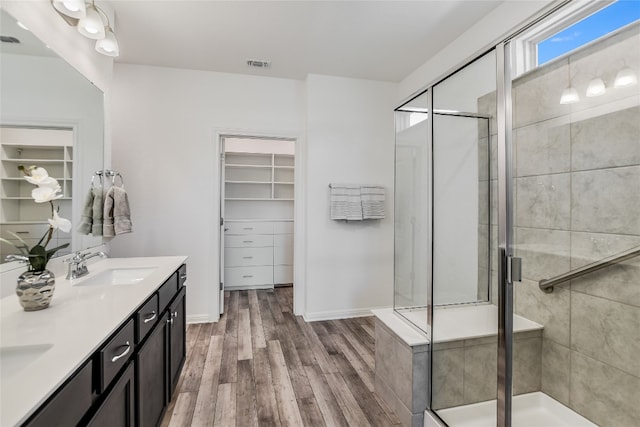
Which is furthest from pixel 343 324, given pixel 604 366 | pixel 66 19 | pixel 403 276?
pixel 66 19

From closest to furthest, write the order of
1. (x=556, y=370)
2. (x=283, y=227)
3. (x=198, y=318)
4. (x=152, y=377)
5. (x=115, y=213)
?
(x=152, y=377) → (x=556, y=370) → (x=115, y=213) → (x=198, y=318) → (x=283, y=227)

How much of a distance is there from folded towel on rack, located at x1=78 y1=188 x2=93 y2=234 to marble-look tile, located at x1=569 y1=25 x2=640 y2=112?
2.93 m

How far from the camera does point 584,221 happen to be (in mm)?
1707

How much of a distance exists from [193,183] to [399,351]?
2.61 m

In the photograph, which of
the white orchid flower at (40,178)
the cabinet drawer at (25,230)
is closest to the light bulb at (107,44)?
the white orchid flower at (40,178)

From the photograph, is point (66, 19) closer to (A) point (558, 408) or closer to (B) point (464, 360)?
(B) point (464, 360)

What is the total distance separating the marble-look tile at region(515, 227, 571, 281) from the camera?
1.78 metres

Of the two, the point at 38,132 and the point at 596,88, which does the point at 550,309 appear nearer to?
the point at 596,88

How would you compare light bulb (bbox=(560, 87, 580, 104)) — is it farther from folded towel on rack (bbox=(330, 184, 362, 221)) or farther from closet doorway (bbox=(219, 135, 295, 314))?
closet doorway (bbox=(219, 135, 295, 314))

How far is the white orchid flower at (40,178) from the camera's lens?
1383 mm

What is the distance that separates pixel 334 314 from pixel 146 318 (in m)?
2.39

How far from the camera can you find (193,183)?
10.9 ft

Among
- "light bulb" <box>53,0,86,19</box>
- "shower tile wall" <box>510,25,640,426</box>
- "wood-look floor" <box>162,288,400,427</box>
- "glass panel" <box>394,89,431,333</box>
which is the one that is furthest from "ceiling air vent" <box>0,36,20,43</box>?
"shower tile wall" <box>510,25,640,426</box>

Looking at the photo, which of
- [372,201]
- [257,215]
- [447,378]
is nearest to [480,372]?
[447,378]
